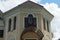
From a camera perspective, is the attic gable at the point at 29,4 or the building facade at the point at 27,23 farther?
the attic gable at the point at 29,4

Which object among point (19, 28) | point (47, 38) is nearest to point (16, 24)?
point (19, 28)

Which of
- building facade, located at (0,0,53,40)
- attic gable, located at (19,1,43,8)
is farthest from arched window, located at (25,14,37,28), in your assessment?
attic gable, located at (19,1,43,8)

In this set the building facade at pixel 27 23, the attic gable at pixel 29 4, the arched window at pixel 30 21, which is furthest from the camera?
the attic gable at pixel 29 4

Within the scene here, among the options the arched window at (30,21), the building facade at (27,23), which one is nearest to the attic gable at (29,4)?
the building facade at (27,23)

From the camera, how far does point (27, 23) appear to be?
90.7 ft

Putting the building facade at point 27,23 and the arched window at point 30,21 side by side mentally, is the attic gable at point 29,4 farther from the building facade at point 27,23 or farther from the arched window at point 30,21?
the arched window at point 30,21

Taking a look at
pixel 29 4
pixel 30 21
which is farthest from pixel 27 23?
pixel 29 4

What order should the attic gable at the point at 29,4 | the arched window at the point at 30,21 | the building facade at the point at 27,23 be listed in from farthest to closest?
the attic gable at the point at 29,4, the arched window at the point at 30,21, the building facade at the point at 27,23

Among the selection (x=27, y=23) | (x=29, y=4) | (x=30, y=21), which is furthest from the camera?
(x=29, y=4)

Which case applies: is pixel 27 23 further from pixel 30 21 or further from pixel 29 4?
pixel 29 4

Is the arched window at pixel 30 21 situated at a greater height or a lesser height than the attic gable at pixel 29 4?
lesser

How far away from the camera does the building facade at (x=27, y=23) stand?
26.4 metres

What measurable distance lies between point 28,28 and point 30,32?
62 cm

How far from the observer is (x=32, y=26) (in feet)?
88.3
